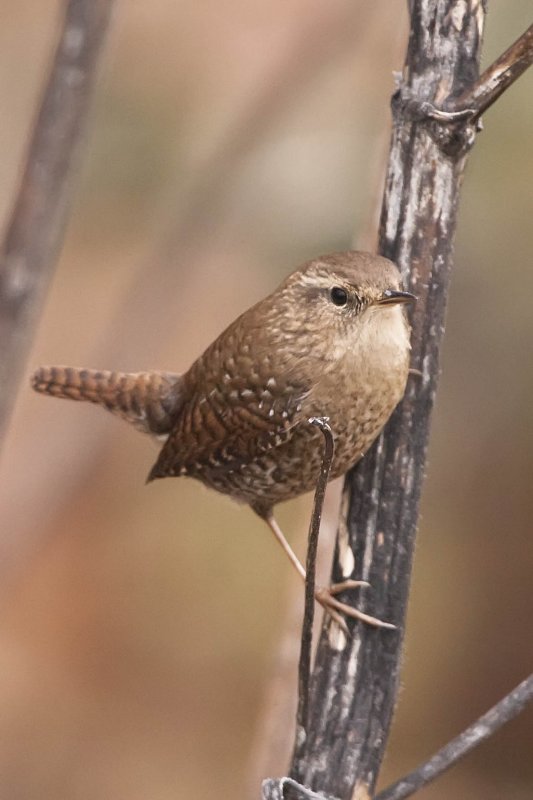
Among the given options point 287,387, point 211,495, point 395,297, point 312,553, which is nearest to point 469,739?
point 312,553

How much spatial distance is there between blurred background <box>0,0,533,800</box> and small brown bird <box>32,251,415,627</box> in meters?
1.17

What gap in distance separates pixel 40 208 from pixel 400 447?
137cm

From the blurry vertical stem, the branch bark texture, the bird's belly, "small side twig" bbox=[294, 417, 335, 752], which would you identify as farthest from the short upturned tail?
the blurry vertical stem

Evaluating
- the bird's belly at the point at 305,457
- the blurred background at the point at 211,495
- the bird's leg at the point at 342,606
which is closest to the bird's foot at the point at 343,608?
the bird's leg at the point at 342,606

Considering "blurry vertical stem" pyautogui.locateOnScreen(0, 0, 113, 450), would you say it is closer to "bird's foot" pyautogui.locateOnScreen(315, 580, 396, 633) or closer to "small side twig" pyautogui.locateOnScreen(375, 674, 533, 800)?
"small side twig" pyautogui.locateOnScreen(375, 674, 533, 800)

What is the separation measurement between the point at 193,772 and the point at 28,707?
2.67 feet

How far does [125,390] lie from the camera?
9.55 ft

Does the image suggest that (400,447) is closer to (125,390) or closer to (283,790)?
(283,790)

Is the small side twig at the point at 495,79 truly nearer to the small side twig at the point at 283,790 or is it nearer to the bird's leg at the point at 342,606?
the bird's leg at the point at 342,606

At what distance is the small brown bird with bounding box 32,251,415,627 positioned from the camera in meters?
2.20

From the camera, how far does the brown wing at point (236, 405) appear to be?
2.43 m

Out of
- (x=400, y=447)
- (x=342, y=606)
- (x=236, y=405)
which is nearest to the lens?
(x=342, y=606)

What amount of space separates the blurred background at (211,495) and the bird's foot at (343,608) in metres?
1.67

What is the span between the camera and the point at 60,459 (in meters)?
2.69
